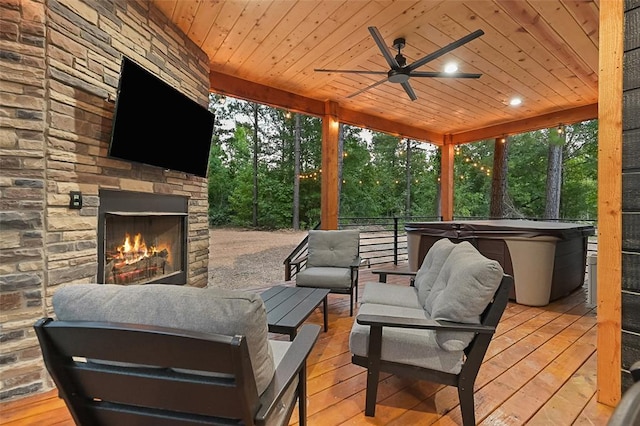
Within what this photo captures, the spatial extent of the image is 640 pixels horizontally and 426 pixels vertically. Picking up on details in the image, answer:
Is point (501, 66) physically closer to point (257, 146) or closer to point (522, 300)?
point (522, 300)

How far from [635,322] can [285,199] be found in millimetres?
10041

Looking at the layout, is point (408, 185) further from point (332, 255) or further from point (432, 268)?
point (432, 268)

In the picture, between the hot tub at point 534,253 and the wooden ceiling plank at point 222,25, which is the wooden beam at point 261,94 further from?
the hot tub at point 534,253

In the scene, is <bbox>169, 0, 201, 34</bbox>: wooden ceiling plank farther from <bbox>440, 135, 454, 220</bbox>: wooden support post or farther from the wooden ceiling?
<bbox>440, 135, 454, 220</bbox>: wooden support post

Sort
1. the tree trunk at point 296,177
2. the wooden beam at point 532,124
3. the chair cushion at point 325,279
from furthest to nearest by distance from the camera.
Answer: the tree trunk at point 296,177 < the wooden beam at point 532,124 < the chair cushion at point 325,279

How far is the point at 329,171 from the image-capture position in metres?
4.83

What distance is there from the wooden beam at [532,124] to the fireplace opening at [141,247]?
588cm

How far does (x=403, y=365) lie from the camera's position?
5.50ft

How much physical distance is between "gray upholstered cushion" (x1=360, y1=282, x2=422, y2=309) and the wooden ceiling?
238cm

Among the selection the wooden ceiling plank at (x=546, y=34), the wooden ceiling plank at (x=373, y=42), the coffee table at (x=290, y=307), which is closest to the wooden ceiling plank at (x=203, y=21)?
the wooden ceiling plank at (x=373, y=42)

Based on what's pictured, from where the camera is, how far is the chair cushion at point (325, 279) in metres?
3.26

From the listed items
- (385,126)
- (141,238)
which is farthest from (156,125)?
(385,126)

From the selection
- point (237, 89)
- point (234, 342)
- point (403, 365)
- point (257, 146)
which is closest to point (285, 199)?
point (257, 146)

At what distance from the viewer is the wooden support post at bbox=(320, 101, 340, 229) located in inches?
191
